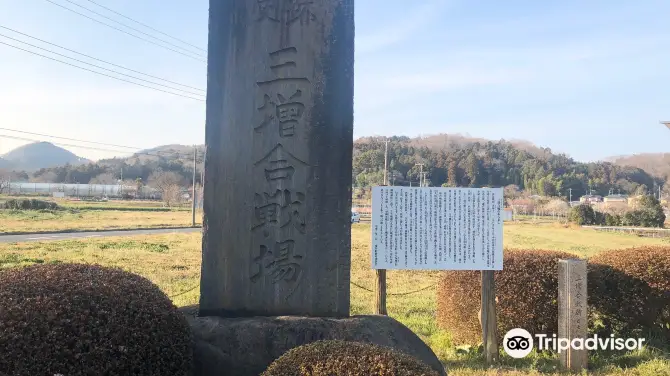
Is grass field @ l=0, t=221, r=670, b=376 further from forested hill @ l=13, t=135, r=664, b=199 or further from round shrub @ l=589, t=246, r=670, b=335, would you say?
forested hill @ l=13, t=135, r=664, b=199

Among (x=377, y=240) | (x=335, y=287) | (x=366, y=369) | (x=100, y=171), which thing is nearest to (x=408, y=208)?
(x=377, y=240)

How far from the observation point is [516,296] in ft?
19.7

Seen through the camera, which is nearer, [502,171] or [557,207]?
[557,207]

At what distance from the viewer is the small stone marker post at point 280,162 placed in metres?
3.98

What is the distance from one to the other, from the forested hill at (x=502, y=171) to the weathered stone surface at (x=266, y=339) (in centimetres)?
7735

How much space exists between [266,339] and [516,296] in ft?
11.9

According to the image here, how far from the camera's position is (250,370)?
3467 mm

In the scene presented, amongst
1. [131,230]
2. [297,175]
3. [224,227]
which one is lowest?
[131,230]

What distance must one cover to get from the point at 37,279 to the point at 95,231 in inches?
946

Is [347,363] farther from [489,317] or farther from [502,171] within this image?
[502,171]

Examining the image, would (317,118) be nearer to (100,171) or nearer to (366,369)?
(366,369)

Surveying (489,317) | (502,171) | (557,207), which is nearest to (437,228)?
(489,317)

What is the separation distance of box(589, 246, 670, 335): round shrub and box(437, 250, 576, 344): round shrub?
50cm

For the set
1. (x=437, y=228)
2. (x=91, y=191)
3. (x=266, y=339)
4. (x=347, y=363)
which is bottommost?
(x=266, y=339)
